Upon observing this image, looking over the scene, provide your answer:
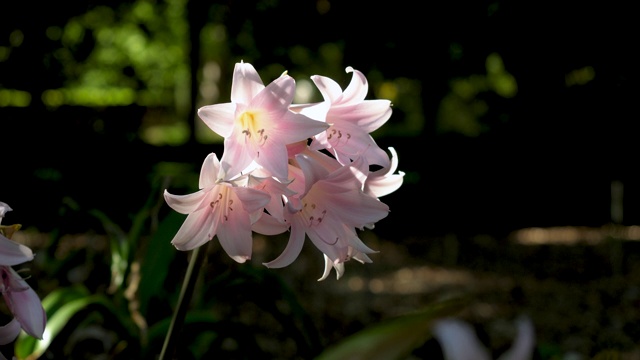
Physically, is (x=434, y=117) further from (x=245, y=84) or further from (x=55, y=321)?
(x=245, y=84)

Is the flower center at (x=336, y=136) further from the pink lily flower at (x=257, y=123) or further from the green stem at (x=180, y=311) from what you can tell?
the green stem at (x=180, y=311)

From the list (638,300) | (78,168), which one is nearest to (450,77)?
(638,300)

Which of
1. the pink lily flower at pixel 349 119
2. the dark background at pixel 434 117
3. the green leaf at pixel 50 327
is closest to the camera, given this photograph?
the pink lily flower at pixel 349 119

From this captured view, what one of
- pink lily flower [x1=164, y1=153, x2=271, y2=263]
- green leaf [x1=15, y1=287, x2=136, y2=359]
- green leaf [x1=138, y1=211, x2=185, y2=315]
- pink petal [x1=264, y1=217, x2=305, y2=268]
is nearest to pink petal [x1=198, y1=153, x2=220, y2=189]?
pink lily flower [x1=164, y1=153, x2=271, y2=263]

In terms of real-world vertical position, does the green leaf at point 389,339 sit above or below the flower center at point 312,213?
above

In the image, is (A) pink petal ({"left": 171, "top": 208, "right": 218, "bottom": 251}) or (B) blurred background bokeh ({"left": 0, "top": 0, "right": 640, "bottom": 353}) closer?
(A) pink petal ({"left": 171, "top": 208, "right": 218, "bottom": 251})

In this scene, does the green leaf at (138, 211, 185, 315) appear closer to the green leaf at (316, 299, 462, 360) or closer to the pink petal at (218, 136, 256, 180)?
the pink petal at (218, 136, 256, 180)

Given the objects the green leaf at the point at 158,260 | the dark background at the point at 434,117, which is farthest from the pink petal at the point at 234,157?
the dark background at the point at 434,117

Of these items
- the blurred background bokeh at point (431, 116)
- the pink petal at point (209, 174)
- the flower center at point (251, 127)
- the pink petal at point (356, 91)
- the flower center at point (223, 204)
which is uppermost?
the pink petal at point (356, 91)
